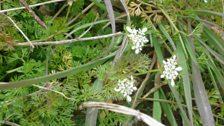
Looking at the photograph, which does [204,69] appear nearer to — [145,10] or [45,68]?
[145,10]

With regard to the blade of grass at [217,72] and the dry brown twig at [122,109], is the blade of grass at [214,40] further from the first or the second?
the dry brown twig at [122,109]

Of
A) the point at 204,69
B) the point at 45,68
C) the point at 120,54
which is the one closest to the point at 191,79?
the point at 204,69

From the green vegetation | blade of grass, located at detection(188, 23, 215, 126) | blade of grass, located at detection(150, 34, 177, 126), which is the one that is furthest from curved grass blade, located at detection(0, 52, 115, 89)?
blade of grass, located at detection(188, 23, 215, 126)

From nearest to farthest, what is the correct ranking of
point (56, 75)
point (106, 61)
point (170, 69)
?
point (56, 75), point (170, 69), point (106, 61)

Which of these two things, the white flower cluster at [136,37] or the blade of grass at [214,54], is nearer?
the white flower cluster at [136,37]

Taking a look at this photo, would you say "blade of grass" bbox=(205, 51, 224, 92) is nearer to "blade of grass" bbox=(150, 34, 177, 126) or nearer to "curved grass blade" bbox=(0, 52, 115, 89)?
"blade of grass" bbox=(150, 34, 177, 126)

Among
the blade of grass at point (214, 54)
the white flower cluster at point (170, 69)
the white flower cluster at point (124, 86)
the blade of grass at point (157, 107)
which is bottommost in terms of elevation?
the blade of grass at point (157, 107)

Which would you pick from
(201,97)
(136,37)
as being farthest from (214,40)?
(136,37)

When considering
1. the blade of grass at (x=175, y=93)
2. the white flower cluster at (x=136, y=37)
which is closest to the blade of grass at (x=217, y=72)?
the blade of grass at (x=175, y=93)

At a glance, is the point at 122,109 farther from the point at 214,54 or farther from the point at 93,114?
the point at 214,54
